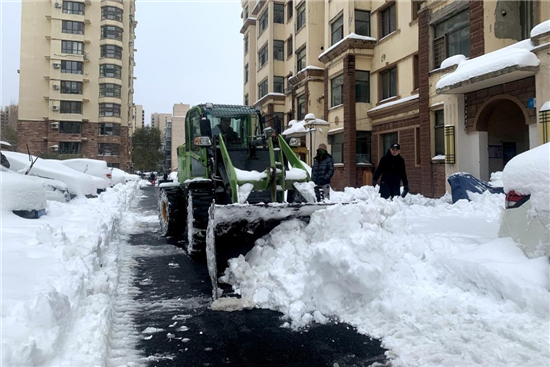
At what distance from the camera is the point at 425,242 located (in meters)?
5.35

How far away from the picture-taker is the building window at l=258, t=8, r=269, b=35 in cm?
3077

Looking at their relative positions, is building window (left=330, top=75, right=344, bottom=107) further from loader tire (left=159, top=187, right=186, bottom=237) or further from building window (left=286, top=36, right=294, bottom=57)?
loader tire (left=159, top=187, right=186, bottom=237)

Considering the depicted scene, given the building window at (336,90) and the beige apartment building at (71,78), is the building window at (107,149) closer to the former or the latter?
the beige apartment building at (71,78)

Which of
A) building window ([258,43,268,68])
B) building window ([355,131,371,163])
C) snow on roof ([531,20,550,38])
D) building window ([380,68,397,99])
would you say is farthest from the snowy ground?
building window ([258,43,268,68])

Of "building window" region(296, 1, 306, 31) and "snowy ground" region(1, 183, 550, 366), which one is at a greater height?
"building window" region(296, 1, 306, 31)

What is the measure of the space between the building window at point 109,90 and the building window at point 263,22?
93.6ft

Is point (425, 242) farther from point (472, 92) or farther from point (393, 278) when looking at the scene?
point (472, 92)

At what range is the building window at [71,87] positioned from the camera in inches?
2024

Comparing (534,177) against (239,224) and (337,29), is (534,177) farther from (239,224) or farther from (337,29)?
(337,29)

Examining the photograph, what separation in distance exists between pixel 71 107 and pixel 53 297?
5512 cm

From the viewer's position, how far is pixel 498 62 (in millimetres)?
10234

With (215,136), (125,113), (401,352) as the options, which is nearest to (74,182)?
(215,136)

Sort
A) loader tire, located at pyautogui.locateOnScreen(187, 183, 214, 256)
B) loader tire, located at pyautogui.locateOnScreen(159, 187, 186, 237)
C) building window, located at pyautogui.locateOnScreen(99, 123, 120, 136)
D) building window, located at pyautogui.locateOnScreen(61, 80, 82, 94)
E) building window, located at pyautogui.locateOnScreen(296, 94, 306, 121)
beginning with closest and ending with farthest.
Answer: loader tire, located at pyautogui.locateOnScreen(187, 183, 214, 256), loader tire, located at pyautogui.locateOnScreen(159, 187, 186, 237), building window, located at pyautogui.locateOnScreen(296, 94, 306, 121), building window, located at pyautogui.locateOnScreen(61, 80, 82, 94), building window, located at pyautogui.locateOnScreen(99, 123, 120, 136)

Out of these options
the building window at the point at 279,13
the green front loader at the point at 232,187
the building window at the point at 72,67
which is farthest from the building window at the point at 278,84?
the building window at the point at 72,67
